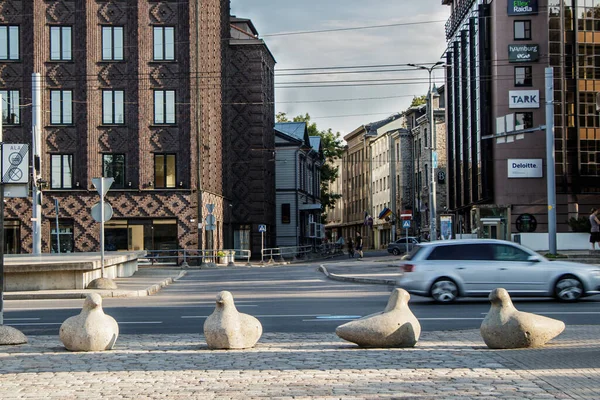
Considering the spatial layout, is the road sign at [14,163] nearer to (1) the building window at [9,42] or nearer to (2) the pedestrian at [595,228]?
(2) the pedestrian at [595,228]

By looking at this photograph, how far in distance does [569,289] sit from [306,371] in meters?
12.8

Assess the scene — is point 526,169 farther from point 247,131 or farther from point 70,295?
point 70,295

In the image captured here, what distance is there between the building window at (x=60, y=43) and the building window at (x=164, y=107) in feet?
18.1

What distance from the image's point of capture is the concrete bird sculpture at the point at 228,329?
12945 millimetres

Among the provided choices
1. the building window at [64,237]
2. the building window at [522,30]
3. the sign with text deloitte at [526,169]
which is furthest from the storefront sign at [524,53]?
the building window at [64,237]

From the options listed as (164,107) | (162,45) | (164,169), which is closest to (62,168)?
(164,169)

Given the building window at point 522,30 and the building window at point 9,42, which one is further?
the building window at point 522,30

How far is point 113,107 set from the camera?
55906 millimetres

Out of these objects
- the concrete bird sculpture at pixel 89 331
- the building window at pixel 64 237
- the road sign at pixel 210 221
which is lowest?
the concrete bird sculpture at pixel 89 331

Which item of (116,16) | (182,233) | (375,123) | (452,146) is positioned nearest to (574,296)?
(182,233)

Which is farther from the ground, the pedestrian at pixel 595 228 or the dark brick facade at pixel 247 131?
the dark brick facade at pixel 247 131

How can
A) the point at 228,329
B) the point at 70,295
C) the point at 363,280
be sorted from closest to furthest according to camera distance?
the point at 228,329, the point at 70,295, the point at 363,280

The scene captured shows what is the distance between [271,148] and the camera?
7800 centimetres

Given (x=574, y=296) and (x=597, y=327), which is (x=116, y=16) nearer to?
(x=574, y=296)
